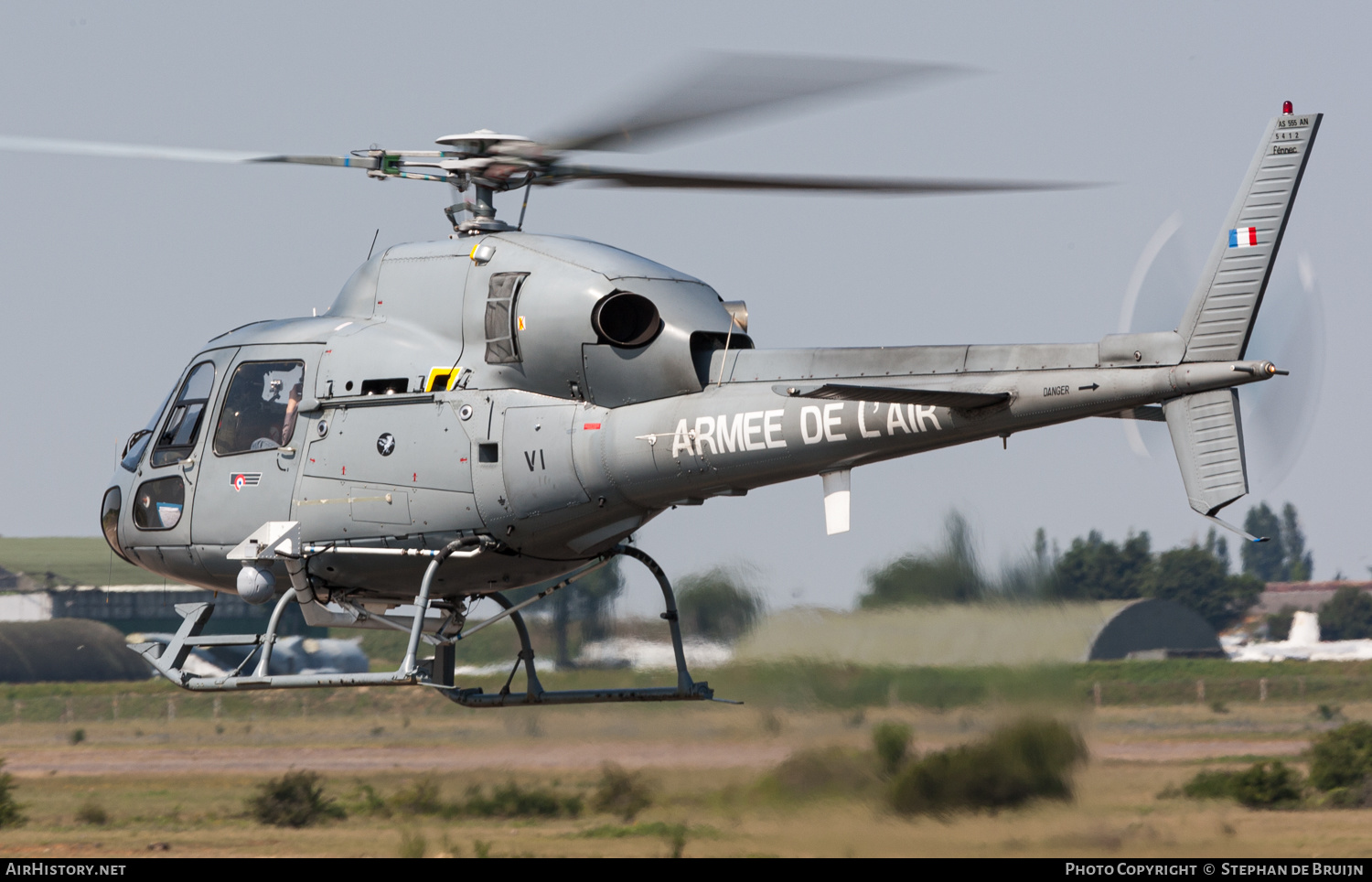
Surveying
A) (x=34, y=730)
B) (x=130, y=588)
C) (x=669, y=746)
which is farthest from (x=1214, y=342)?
(x=130, y=588)

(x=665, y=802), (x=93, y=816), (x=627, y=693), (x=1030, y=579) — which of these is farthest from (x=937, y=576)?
(x=93, y=816)

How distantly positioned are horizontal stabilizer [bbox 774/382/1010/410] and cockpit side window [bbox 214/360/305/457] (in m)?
4.76

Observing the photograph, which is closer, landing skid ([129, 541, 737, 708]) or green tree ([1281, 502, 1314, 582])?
landing skid ([129, 541, 737, 708])

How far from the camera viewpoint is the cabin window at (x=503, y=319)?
11.7 meters

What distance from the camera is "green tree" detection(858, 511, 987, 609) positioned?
1598 centimetres

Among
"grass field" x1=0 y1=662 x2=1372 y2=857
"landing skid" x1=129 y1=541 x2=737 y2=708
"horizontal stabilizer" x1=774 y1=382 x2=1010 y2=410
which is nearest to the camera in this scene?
"horizontal stabilizer" x1=774 y1=382 x2=1010 y2=410

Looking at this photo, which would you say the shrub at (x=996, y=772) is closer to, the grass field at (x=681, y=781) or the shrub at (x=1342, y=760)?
the grass field at (x=681, y=781)

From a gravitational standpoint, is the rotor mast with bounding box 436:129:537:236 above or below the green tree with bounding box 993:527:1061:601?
above

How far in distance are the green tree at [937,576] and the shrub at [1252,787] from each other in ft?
11.4

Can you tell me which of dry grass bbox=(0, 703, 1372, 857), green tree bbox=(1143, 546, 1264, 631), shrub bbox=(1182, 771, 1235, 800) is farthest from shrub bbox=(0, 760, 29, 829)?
green tree bbox=(1143, 546, 1264, 631)

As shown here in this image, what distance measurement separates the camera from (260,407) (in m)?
12.9

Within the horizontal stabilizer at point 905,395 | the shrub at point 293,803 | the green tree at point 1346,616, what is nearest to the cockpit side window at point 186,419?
the horizontal stabilizer at point 905,395

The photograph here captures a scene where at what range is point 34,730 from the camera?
27.5 metres

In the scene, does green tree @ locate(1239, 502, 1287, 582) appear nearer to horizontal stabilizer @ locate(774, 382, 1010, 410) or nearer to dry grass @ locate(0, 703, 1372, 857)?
dry grass @ locate(0, 703, 1372, 857)
